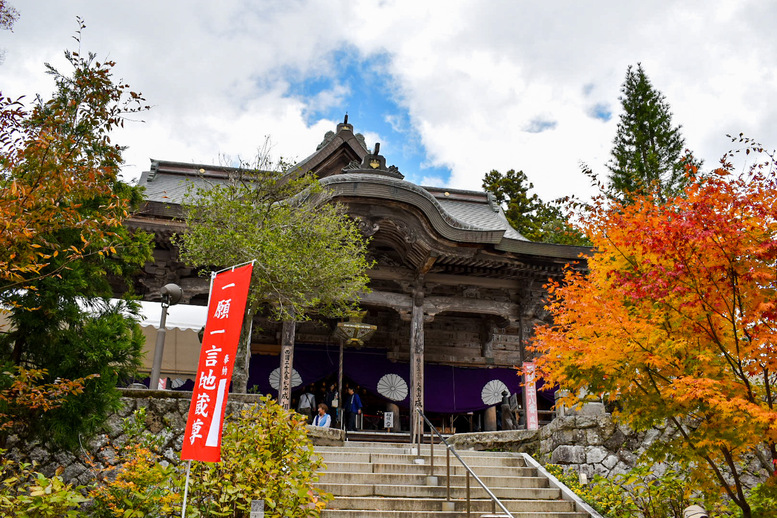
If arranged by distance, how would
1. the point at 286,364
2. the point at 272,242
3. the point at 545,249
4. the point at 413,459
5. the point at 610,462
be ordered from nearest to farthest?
the point at 610,462
the point at 413,459
the point at 272,242
the point at 286,364
the point at 545,249

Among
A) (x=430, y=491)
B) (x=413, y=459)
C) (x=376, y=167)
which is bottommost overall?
(x=430, y=491)

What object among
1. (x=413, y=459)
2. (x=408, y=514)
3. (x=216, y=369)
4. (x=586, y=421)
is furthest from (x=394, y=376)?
(x=216, y=369)

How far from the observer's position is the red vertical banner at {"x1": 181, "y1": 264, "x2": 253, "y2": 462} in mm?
5125

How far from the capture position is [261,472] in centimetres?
557

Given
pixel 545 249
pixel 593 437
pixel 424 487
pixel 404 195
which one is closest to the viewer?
pixel 424 487

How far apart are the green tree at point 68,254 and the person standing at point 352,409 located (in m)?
8.34

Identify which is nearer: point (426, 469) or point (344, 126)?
point (426, 469)

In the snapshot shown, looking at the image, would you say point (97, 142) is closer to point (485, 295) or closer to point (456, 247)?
point (456, 247)

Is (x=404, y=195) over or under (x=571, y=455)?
over

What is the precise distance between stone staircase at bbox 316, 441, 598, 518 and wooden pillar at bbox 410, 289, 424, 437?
427 centimetres

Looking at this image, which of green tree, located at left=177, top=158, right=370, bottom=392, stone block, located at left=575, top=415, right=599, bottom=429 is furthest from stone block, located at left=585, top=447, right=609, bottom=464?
green tree, located at left=177, top=158, right=370, bottom=392

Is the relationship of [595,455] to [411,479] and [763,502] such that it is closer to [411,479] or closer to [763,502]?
[763,502]

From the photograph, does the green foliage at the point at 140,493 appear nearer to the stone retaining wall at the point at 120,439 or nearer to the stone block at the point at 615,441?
the stone retaining wall at the point at 120,439

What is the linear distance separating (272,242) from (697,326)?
20.3 ft
